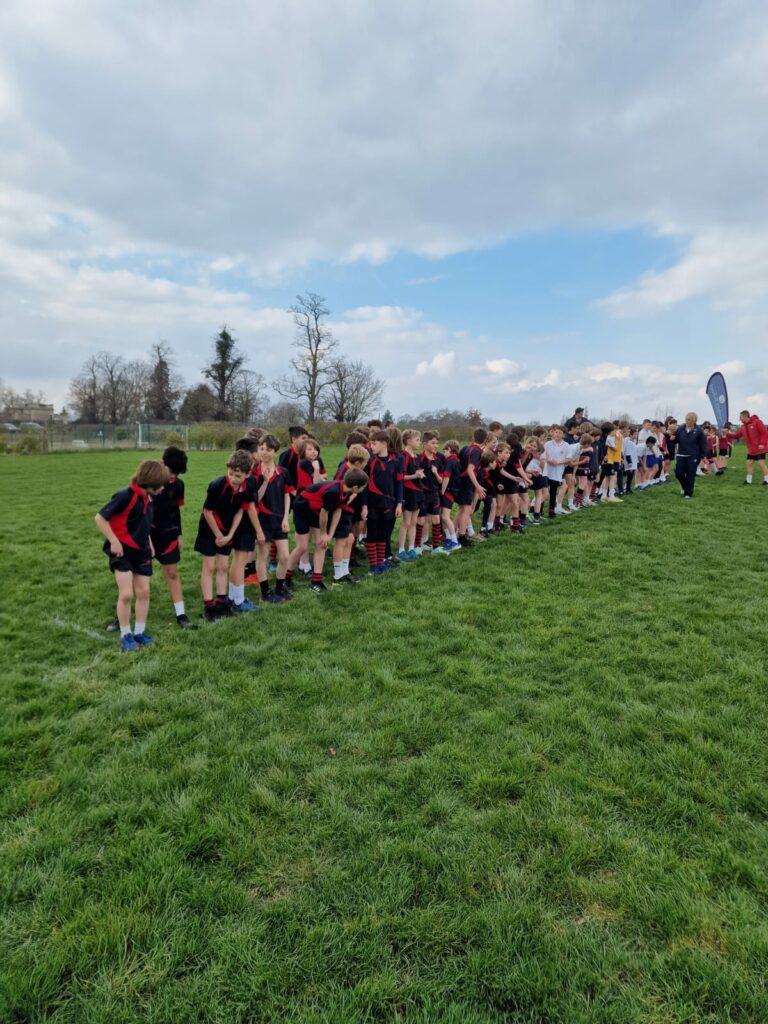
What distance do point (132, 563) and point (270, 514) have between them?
1.74 m

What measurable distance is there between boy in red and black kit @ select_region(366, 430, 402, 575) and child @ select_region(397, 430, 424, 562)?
547mm

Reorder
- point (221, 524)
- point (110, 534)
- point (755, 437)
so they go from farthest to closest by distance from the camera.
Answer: point (755, 437) → point (221, 524) → point (110, 534)

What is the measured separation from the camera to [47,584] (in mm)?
7113

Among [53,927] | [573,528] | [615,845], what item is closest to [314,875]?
[53,927]

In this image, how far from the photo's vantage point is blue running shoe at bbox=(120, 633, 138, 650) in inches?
200

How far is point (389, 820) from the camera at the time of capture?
2.85 metres

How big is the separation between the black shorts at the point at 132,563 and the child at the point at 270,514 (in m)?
1.21

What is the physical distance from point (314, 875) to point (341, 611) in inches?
141

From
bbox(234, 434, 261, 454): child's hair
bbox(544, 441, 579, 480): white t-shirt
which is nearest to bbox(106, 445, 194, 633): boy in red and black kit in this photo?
bbox(234, 434, 261, 454): child's hair

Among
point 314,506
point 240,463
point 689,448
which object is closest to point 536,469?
point 689,448

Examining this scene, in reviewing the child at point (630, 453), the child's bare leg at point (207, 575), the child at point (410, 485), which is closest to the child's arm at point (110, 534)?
the child's bare leg at point (207, 575)

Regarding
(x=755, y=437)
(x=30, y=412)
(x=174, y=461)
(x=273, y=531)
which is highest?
(x=30, y=412)

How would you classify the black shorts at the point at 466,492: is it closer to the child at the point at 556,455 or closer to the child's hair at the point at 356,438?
the child's hair at the point at 356,438

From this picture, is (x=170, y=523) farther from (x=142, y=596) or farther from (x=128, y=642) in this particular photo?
(x=128, y=642)
